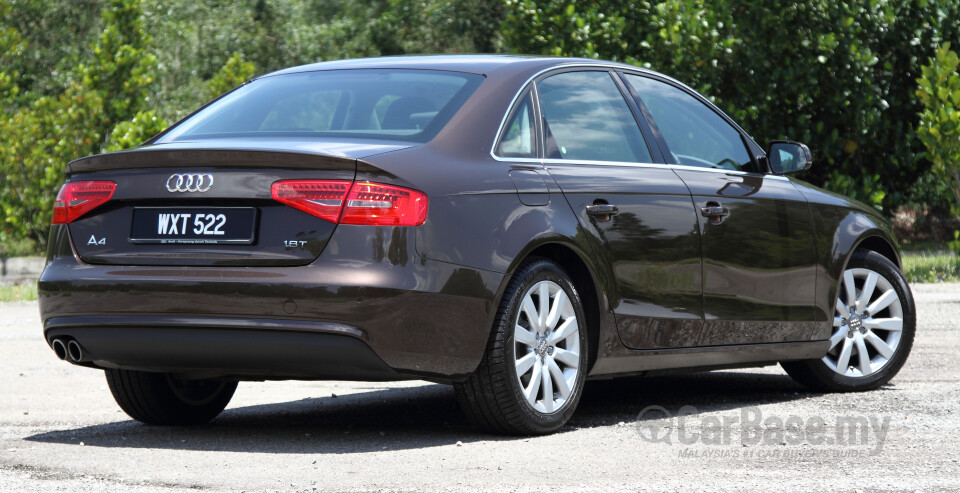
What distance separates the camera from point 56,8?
29266 mm

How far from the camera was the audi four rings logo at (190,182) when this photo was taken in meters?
5.09

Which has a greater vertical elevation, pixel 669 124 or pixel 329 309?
pixel 669 124

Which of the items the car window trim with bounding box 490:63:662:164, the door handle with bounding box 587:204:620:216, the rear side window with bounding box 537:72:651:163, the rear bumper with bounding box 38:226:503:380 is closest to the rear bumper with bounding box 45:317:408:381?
the rear bumper with bounding box 38:226:503:380

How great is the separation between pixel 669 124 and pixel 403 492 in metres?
2.79

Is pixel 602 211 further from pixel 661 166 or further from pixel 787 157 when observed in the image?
pixel 787 157

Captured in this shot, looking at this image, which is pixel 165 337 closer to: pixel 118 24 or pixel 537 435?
pixel 537 435

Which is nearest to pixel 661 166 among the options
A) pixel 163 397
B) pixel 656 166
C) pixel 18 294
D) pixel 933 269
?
pixel 656 166

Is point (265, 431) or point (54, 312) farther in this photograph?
point (265, 431)

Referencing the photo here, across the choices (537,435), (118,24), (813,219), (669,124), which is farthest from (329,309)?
(118,24)

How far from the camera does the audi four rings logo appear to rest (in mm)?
5086

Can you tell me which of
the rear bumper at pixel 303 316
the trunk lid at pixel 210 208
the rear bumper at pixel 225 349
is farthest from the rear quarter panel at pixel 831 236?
the rear bumper at pixel 225 349

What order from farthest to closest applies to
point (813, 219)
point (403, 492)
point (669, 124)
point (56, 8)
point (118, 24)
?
1. point (56, 8)
2. point (118, 24)
3. point (813, 219)
4. point (669, 124)
5. point (403, 492)

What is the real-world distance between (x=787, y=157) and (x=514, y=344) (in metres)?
2.42

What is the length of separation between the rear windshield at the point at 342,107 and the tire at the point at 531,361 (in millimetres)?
727
